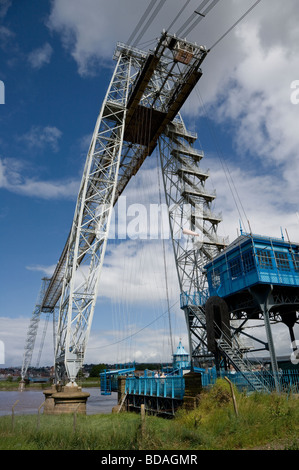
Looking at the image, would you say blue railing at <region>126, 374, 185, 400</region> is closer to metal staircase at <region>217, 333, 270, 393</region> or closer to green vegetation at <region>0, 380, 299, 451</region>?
metal staircase at <region>217, 333, 270, 393</region>

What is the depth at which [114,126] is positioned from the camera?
24.5 metres

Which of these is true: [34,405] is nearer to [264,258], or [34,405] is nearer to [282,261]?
[264,258]

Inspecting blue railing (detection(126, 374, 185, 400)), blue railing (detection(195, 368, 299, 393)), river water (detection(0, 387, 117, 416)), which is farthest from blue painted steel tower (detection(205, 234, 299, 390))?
river water (detection(0, 387, 117, 416))

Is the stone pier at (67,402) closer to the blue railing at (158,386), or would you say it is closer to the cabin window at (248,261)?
the blue railing at (158,386)

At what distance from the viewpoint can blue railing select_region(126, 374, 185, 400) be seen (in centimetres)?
1521

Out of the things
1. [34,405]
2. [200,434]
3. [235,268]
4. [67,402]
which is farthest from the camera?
[34,405]

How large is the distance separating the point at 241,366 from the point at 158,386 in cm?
498

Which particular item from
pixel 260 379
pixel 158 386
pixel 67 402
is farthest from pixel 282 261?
pixel 67 402

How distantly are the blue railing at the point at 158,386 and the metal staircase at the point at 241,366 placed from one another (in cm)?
282

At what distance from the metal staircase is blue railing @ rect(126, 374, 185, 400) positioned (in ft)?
9.25

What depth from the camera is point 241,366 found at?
618 inches

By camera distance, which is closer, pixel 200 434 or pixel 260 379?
pixel 200 434
